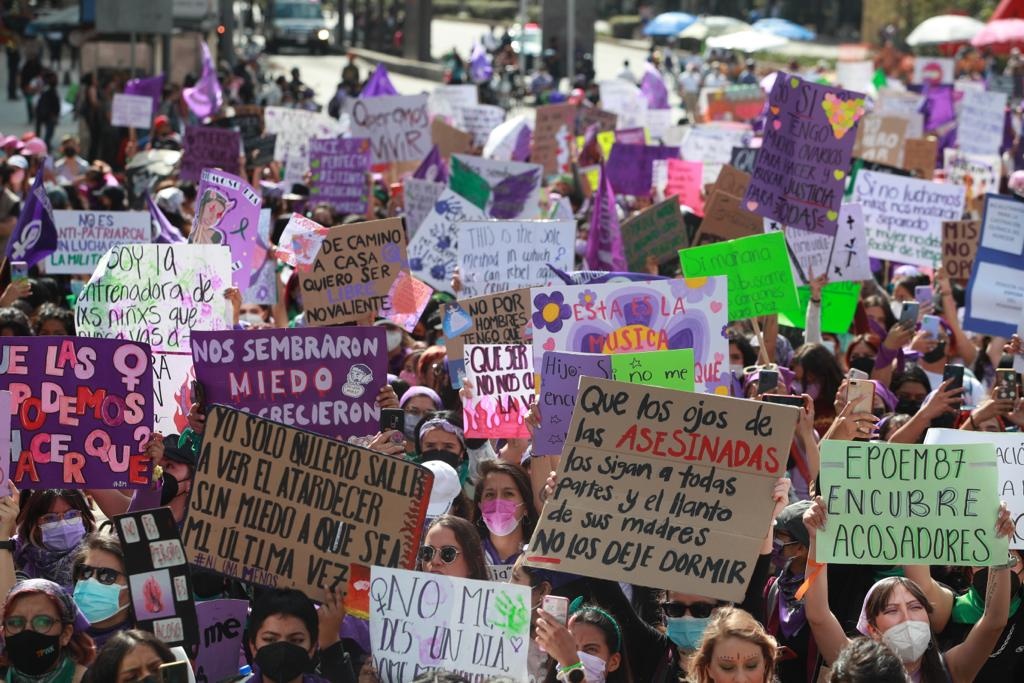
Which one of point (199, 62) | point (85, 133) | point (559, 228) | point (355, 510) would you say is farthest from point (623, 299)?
point (199, 62)

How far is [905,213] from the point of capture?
12648mm

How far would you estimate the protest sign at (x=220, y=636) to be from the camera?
19.1 feet

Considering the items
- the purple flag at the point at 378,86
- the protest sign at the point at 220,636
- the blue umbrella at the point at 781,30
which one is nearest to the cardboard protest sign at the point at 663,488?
the protest sign at the point at 220,636

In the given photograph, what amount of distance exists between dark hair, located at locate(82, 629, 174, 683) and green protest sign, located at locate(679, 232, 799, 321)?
4.97 m

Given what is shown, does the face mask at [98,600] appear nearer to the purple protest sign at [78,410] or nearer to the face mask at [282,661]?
the face mask at [282,661]

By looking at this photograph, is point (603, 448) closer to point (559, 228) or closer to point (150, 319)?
point (150, 319)

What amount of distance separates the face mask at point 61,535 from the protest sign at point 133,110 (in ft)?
44.4

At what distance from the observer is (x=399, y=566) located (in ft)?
18.3

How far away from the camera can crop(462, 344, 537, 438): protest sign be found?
291 inches

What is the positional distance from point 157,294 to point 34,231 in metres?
1.69

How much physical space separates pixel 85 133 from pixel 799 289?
15.4 metres

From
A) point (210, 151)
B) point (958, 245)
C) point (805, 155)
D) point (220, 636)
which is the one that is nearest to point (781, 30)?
point (210, 151)

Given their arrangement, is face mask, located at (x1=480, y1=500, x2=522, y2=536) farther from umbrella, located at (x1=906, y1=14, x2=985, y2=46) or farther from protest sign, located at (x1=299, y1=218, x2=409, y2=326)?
umbrella, located at (x1=906, y1=14, x2=985, y2=46)

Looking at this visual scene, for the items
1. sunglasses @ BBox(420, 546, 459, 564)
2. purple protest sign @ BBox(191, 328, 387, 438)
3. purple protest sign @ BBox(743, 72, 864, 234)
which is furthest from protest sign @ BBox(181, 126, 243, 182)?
sunglasses @ BBox(420, 546, 459, 564)
